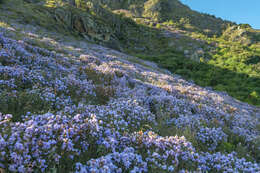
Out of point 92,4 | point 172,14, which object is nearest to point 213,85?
point 92,4

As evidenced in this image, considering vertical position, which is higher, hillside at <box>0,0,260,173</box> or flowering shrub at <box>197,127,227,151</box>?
hillside at <box>0,0,260,173</box>

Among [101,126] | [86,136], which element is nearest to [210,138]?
[101,126]

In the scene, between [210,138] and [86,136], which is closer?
[86,136]

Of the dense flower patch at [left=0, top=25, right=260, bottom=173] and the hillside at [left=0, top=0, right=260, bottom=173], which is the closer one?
the dense flower patch at [left=0, top=25, right=260, bottom=173]

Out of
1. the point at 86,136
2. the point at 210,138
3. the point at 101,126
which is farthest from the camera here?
the point at 210,138

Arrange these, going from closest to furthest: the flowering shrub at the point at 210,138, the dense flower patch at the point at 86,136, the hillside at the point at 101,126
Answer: the dense flower patch at the point at 86,136 < the hillside at the point at 101,126 < the flowering shrub at the point at 210,138

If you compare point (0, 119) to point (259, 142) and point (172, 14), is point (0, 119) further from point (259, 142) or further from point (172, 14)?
point (172, 14)

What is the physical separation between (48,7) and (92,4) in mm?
10239

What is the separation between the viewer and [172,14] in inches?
2233

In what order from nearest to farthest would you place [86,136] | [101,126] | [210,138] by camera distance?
[86,136]
[101,126]
[210,138]

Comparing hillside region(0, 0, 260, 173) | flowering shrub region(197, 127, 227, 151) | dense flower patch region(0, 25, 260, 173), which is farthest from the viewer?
flowering shrub region(197, 127, 227, 151)

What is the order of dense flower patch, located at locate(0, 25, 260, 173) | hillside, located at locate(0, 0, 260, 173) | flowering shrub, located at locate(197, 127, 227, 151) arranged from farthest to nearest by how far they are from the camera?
flowering shrub, located at locate(197, 127, 227, 151) < hillside, located at locate(0, 0, 260, 173) < dense flower patch, located at locate(0, 25, 260, 173)

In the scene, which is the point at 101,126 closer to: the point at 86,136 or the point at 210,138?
the point at 86,136

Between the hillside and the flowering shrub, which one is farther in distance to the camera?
the flowering shrub
